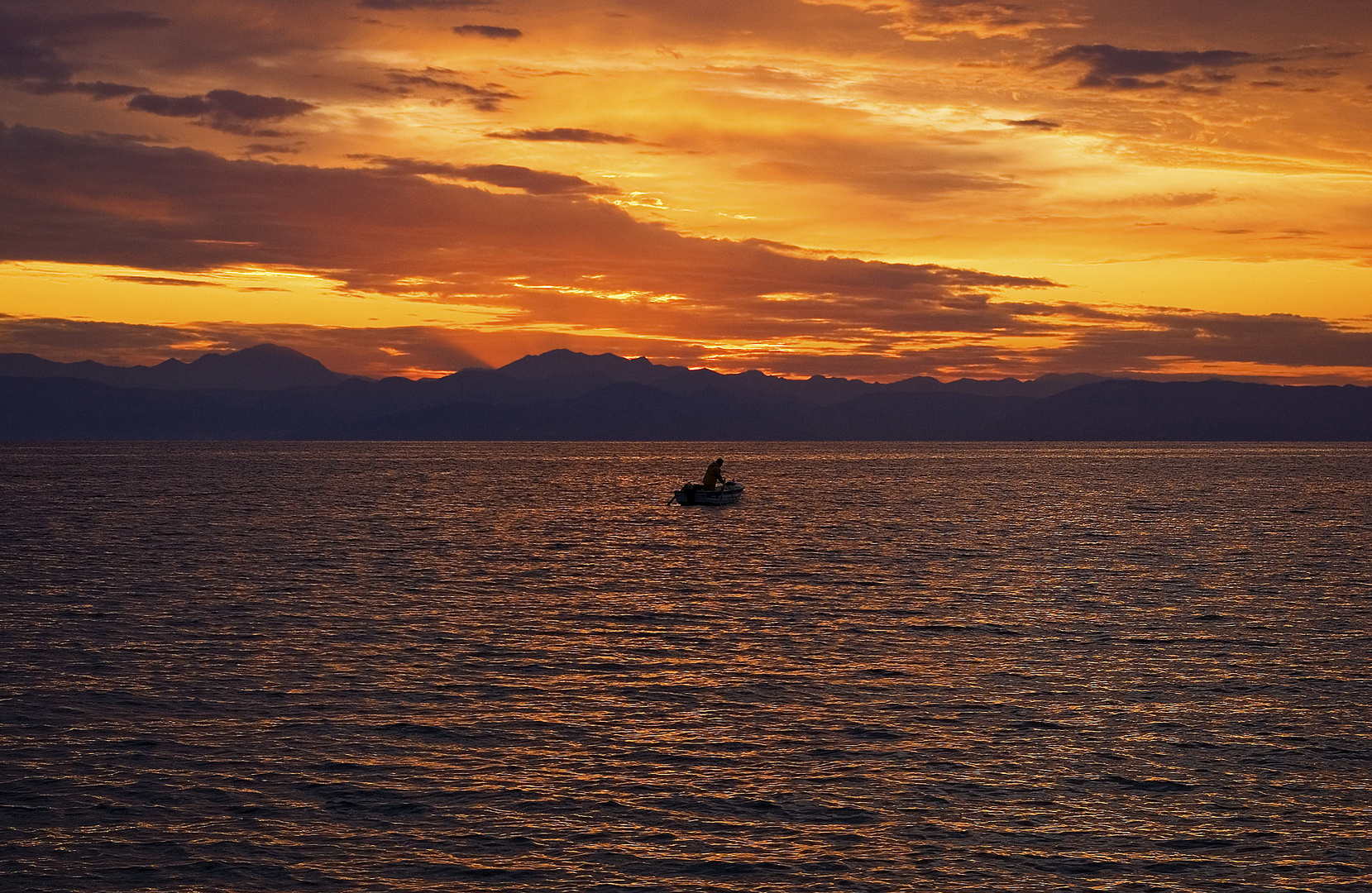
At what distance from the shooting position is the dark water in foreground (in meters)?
18.0

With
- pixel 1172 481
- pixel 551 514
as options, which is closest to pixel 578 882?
pixel 551 514

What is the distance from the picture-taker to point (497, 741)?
2434 centimetres

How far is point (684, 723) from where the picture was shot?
85.6 feet

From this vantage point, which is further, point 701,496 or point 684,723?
point 701,496

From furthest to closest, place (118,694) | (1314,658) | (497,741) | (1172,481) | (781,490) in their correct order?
(1172,481) < (781,490) < (1314,658) < (118,694) < (497,741)

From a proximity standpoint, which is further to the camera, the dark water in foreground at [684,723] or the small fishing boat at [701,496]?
the small fishing boat at [701,496]

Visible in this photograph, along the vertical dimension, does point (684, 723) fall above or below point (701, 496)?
below

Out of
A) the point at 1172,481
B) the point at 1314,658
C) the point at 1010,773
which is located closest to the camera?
the point at 1010,773

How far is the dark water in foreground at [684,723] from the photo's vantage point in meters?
18.0

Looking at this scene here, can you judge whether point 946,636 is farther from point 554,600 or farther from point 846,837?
point 846,837

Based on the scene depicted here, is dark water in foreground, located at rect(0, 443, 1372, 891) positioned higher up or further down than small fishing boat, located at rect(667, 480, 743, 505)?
further down

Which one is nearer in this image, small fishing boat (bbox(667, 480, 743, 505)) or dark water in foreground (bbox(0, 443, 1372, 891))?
dark water in foreground (bbox(0, 443, 1372, 891))

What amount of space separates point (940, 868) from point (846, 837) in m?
1.79

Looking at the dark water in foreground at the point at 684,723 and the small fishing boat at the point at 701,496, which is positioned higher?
the small fishing boat at the point at 701,496
